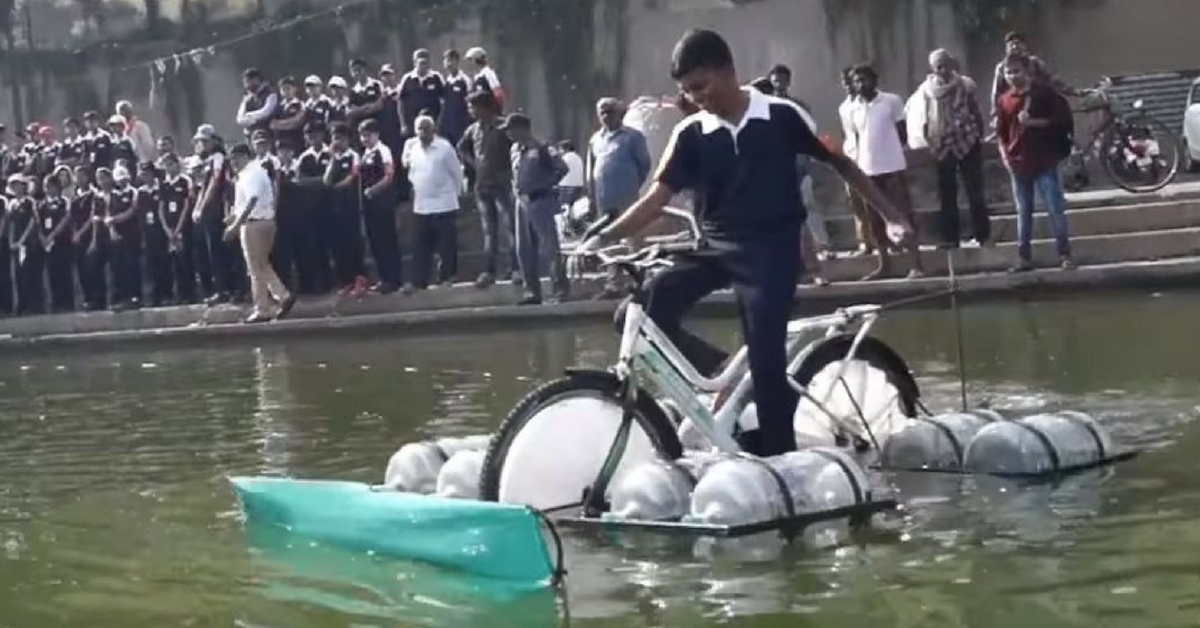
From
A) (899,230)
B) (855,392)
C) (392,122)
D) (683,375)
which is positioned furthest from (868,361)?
(392,122)

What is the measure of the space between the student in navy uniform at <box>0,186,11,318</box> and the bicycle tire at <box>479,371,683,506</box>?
16761mm

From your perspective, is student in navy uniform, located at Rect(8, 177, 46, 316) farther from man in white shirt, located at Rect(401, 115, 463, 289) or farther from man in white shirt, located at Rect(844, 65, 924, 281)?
man in white shirt, located at Rect(844, 65, 924, 281)

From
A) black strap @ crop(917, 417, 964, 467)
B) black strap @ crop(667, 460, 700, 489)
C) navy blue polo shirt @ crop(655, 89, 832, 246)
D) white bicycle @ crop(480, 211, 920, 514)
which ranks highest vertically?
navy blue polo shirt @ crop(655, 89, 832, 246)

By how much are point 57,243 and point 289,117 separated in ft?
10.6

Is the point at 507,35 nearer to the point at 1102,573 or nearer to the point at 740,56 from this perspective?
the point at 740,56

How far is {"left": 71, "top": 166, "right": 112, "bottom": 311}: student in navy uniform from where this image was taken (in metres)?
24.3

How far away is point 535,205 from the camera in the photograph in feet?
66.4

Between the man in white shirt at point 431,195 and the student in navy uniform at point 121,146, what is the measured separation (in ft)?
15.0

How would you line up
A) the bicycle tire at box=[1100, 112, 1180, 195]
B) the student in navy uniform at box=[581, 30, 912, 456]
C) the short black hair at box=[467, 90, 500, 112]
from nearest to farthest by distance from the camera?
1. the student in navy uniform at box=[581, 30, 912, 456]
2. the bicycle tire at box=[1100, 112, 1180, 195]
3. the short black hair at box=[467, 90, 500, 112]

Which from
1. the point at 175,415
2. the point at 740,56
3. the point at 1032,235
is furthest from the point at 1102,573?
the point at 740,56

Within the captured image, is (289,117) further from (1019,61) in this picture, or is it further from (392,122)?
(1019,61)

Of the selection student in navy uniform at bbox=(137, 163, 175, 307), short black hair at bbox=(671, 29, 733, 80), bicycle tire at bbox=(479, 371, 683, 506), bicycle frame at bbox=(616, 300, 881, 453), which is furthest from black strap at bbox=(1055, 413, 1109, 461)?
student in navy uniform at bbox=(137, 163, 175, 307)

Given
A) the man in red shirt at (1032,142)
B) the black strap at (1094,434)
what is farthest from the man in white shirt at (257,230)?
the black strap at (1094,434)

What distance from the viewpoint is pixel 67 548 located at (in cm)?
1007
